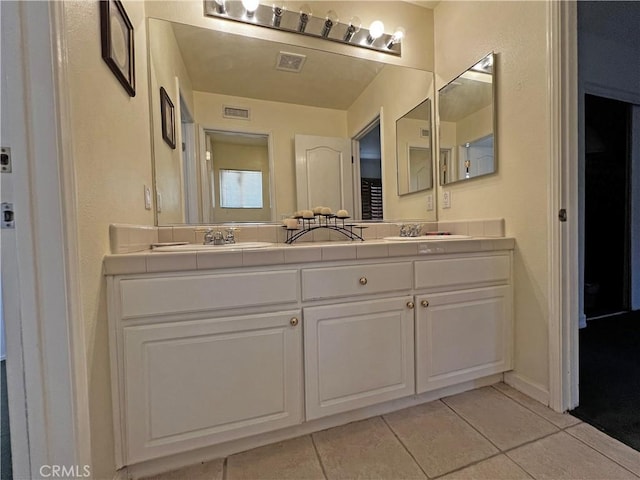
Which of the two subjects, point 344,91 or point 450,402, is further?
point 344,91

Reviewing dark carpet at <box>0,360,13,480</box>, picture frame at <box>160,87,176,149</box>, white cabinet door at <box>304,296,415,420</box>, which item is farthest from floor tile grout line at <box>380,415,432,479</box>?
picture frame at <box>160,87,176,149</box>

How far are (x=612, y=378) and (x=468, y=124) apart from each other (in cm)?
164

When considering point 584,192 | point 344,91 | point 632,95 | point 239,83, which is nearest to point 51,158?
point 239,83

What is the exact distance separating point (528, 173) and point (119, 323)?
185cm

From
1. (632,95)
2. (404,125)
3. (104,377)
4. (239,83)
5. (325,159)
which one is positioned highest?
(632,95)

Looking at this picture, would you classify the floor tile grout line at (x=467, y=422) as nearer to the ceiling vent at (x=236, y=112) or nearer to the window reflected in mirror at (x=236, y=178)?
the window reflected in mirror at (x=236, y=178)

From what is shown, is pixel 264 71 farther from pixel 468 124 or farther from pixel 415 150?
pixel 468 124

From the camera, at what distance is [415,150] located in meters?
2.08

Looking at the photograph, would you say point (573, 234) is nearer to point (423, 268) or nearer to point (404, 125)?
point (423, 268)

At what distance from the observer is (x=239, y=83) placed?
1703mm

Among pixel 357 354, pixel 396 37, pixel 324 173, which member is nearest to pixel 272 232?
pixel 324 173

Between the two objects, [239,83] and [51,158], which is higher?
[239,83]

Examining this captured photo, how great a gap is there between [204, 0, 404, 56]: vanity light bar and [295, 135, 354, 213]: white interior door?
63 centimetres

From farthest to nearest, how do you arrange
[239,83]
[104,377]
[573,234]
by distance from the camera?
[239,83] → [573,234] → [104,377]
